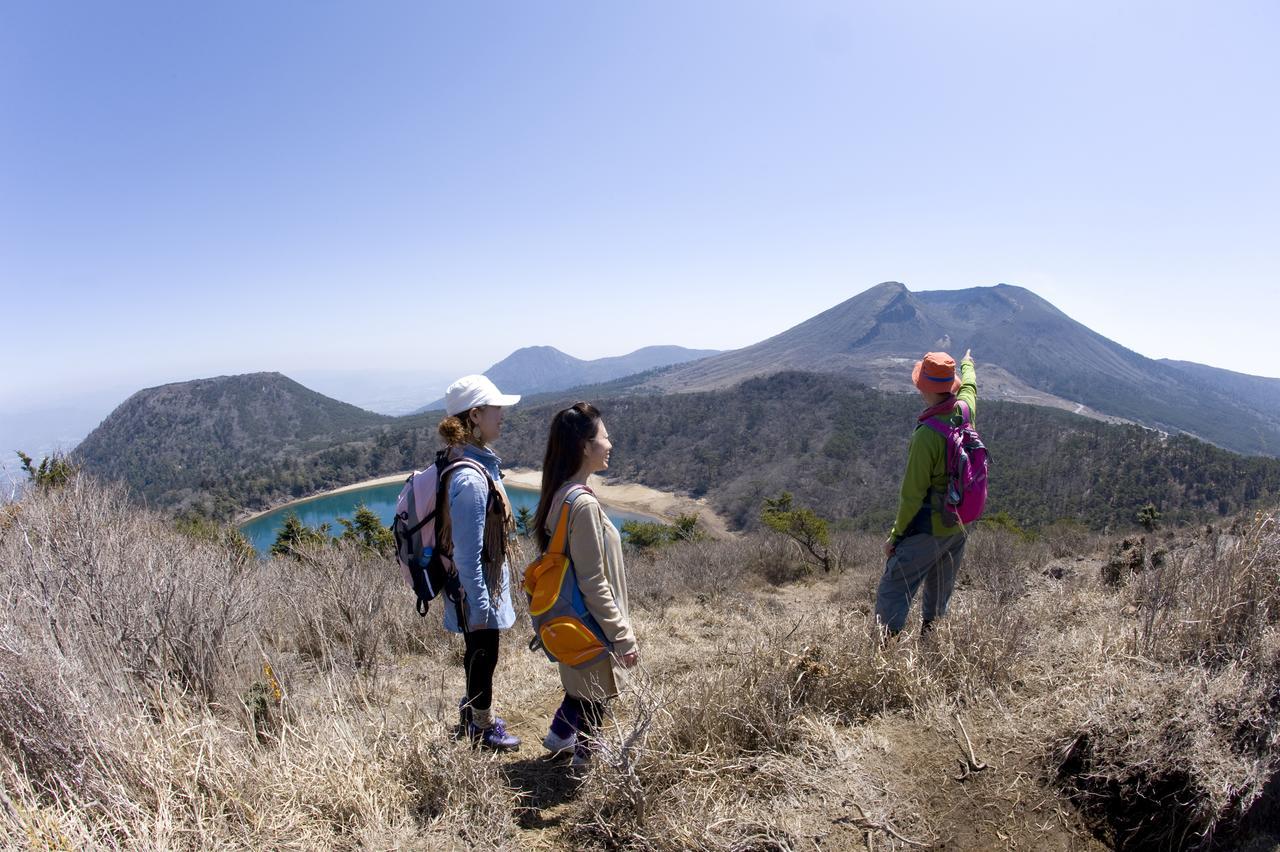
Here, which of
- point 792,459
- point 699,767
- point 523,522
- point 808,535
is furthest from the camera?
point 792,459

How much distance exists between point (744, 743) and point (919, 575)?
135 centimetres

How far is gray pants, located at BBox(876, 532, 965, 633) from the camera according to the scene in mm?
2887

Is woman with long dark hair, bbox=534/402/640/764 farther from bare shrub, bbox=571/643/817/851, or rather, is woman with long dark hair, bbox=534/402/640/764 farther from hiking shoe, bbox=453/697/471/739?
hiking shoe, bbox=453/697/471/739

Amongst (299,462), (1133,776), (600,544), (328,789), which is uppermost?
(600,544)

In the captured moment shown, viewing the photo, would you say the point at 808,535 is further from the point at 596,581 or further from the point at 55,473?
the point at 55,473

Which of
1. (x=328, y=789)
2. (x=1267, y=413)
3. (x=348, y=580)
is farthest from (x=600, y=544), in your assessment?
(x=1267, y=413)

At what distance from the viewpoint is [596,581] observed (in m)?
2.05

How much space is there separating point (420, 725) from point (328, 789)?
0.34 meters

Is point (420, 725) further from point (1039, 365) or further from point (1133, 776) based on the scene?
point (1039, 365)

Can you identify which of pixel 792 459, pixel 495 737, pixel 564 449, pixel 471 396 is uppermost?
pixel 471 396

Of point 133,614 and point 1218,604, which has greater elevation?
point 1218,604

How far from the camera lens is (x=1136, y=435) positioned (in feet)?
163

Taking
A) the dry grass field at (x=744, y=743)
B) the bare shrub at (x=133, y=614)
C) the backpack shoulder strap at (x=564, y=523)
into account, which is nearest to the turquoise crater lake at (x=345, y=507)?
the bare shrub at (x=133, y=614)

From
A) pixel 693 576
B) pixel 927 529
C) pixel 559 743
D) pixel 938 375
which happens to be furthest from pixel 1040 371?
pixel 559 743
